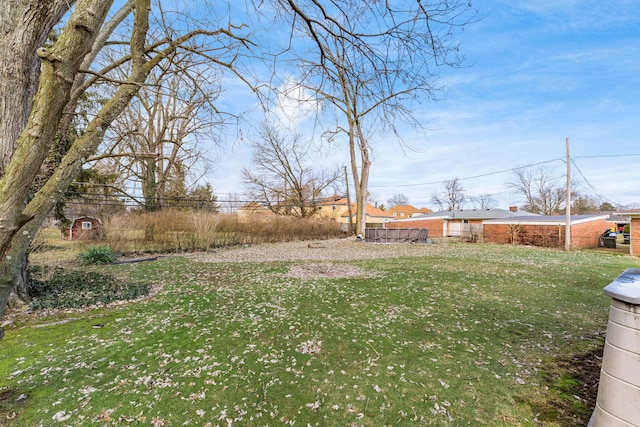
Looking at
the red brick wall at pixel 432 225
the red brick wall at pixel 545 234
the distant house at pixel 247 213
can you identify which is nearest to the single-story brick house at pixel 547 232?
the red brick wall at pixel 545 234

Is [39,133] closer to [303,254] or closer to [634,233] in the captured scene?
[303,254]

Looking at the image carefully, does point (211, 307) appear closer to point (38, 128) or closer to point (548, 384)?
point (38, 128)

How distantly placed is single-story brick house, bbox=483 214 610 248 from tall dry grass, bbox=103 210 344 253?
56.0ft

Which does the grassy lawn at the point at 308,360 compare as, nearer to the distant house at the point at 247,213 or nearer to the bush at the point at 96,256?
the bush at the point at 96,256

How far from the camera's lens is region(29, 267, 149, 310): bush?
15.3 ft

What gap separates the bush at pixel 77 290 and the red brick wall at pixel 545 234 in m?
22.7

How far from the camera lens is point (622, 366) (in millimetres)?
1536

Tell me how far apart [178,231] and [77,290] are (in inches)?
278

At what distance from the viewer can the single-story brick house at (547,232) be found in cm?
1873

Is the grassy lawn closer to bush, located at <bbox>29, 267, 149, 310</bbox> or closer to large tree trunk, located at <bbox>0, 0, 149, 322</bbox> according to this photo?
bush, located at <bbox>29, 267, 149, 310</bbox>

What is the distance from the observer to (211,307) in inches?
182

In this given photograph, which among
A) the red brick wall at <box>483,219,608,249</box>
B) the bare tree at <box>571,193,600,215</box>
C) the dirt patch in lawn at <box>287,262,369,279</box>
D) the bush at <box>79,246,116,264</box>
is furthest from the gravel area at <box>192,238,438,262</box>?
the bare tree at <box>571,193,600,215</box>

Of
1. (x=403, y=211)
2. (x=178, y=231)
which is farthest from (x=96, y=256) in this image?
(x=403, y=211)

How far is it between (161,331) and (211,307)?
1018 mm
